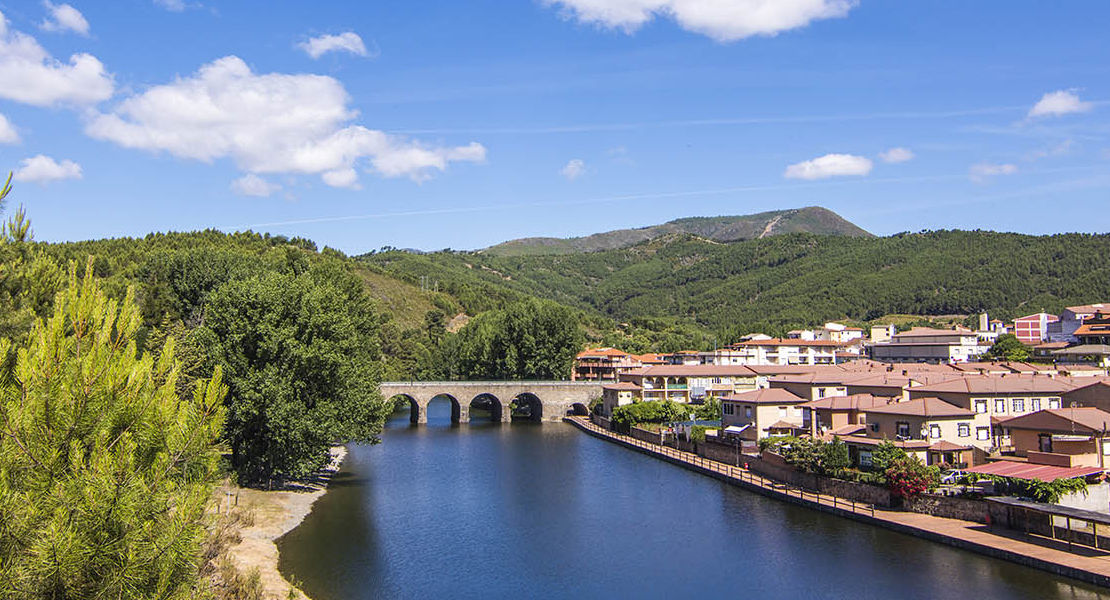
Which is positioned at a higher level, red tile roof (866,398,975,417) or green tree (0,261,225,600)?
green tree (0,261,225,600)

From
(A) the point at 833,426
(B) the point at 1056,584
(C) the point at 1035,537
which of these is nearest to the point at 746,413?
(A) the point at 833,426

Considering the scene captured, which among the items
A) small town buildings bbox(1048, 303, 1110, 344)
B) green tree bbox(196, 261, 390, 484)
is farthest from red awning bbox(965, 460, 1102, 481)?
small town buildings bbox(1048, 303, 1110, 344)

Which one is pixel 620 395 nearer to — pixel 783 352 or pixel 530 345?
pixel 530 345

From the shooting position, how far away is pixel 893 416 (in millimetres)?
38719

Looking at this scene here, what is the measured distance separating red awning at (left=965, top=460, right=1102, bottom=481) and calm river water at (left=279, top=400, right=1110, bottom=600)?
429cm

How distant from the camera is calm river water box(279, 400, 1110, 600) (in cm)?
2475

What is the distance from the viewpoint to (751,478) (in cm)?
4138

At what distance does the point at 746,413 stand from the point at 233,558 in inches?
1281

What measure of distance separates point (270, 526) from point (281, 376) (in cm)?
671

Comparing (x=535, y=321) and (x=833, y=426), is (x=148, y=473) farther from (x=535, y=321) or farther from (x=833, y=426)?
(x=535, y=321)

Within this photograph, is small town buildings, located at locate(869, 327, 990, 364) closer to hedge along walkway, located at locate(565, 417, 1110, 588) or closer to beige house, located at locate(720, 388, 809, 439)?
beige house, located at locate(720, 388, 809, 439)

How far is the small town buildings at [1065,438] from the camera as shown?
3073 cm

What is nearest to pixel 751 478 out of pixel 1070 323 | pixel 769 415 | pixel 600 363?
pixel 769 415

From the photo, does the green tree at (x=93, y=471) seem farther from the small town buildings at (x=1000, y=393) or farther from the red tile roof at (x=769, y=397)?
the red tile roof at (x=769, y=397)
